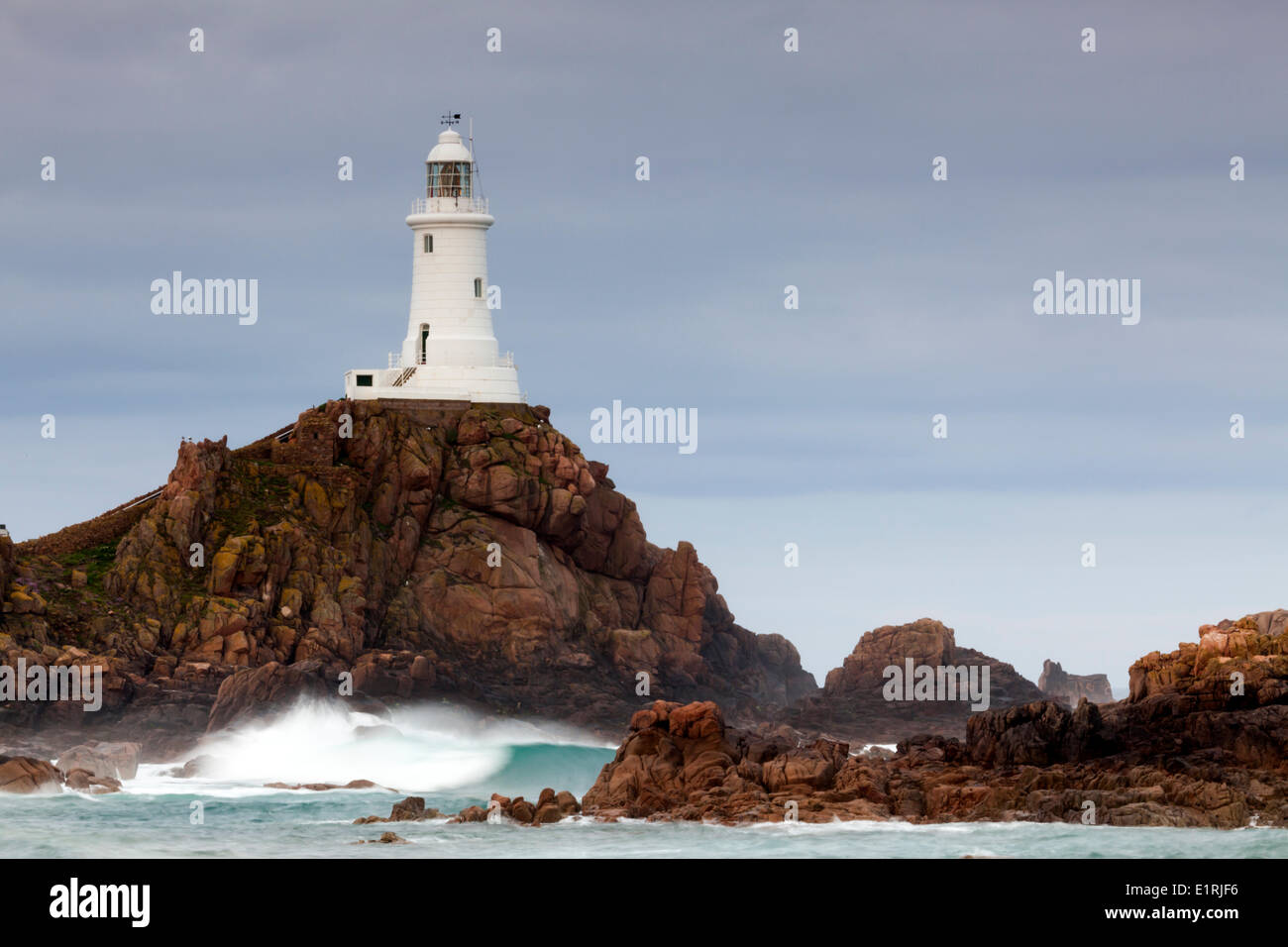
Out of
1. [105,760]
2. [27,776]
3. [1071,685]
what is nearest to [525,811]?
[27,776]

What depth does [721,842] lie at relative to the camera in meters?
53.0

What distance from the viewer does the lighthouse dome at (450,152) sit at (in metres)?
87.2

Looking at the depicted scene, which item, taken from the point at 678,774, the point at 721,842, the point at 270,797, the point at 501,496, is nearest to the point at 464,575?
the point at 501,496

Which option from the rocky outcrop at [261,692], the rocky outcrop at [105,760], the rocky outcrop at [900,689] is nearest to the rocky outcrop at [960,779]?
the rocky outcrop at [105,760]

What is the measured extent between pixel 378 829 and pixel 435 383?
3175cm

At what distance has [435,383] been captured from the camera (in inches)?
3388

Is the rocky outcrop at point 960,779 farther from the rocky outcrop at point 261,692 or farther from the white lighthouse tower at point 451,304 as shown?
the white lighthouse tower at point 451,304

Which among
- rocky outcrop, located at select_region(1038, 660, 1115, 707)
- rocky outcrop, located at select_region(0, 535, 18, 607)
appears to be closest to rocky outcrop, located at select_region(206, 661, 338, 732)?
rocky outcrop, located at select_region(0, 535, 18, 607)

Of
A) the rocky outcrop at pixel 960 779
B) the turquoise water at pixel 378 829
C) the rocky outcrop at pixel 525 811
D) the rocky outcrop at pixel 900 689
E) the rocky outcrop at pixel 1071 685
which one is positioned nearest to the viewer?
the turquoise water at pixel 378 829

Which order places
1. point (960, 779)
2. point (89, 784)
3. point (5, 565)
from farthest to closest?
point (5, 565) → point (89, 784) → point (960, 779)

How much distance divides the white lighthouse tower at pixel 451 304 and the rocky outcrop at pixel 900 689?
1608cm

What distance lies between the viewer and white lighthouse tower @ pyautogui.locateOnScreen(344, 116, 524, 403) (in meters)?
86.2

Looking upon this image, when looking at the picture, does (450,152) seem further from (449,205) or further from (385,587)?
(385,587)

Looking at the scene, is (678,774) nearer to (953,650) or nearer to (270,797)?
(270,797)
